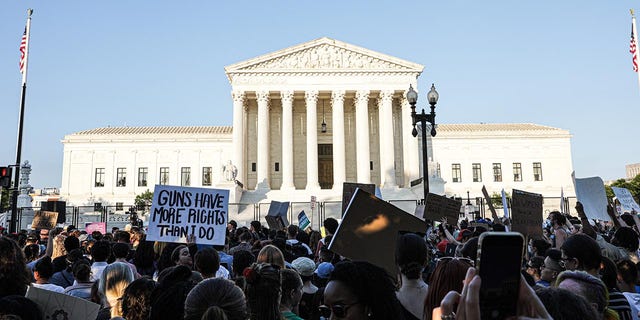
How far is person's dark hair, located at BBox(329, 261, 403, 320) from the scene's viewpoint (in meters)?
2.80

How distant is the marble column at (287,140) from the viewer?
4728cm

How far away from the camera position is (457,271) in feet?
10.6

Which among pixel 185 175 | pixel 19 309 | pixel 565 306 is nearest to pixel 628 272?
pixel 565 306

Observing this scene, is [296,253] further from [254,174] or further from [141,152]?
[141,152]

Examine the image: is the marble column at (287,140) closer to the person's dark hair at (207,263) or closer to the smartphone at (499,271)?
Result: the person's dark hair at (207,263)

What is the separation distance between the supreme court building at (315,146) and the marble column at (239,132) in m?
0.10

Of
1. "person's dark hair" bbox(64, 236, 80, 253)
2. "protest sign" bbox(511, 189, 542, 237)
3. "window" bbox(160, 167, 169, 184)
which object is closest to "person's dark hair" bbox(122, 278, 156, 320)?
"person's dark hair" bbox(64, 236, 80, 253)

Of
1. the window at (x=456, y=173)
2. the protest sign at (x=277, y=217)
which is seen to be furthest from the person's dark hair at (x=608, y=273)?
the window at (x=456, y=173)

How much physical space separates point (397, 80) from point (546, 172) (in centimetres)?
2663

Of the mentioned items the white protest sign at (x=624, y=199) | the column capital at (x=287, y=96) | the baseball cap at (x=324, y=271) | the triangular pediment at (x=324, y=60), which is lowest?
the baseball cap at (x=324, y=271)

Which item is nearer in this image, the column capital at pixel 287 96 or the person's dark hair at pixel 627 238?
the person's dark hair at pixel 627 238

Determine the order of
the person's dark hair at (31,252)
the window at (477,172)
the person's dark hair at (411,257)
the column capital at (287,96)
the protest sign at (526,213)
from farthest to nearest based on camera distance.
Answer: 1. the window at (477,172)
2. the column capital at (287,96)
3. the protest sign at (526,213)
4. the person's dark hair at (31,252)
5. the person's dark hair at (411,257)

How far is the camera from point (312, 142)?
47688mm

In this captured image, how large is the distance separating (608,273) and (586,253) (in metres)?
0.25
